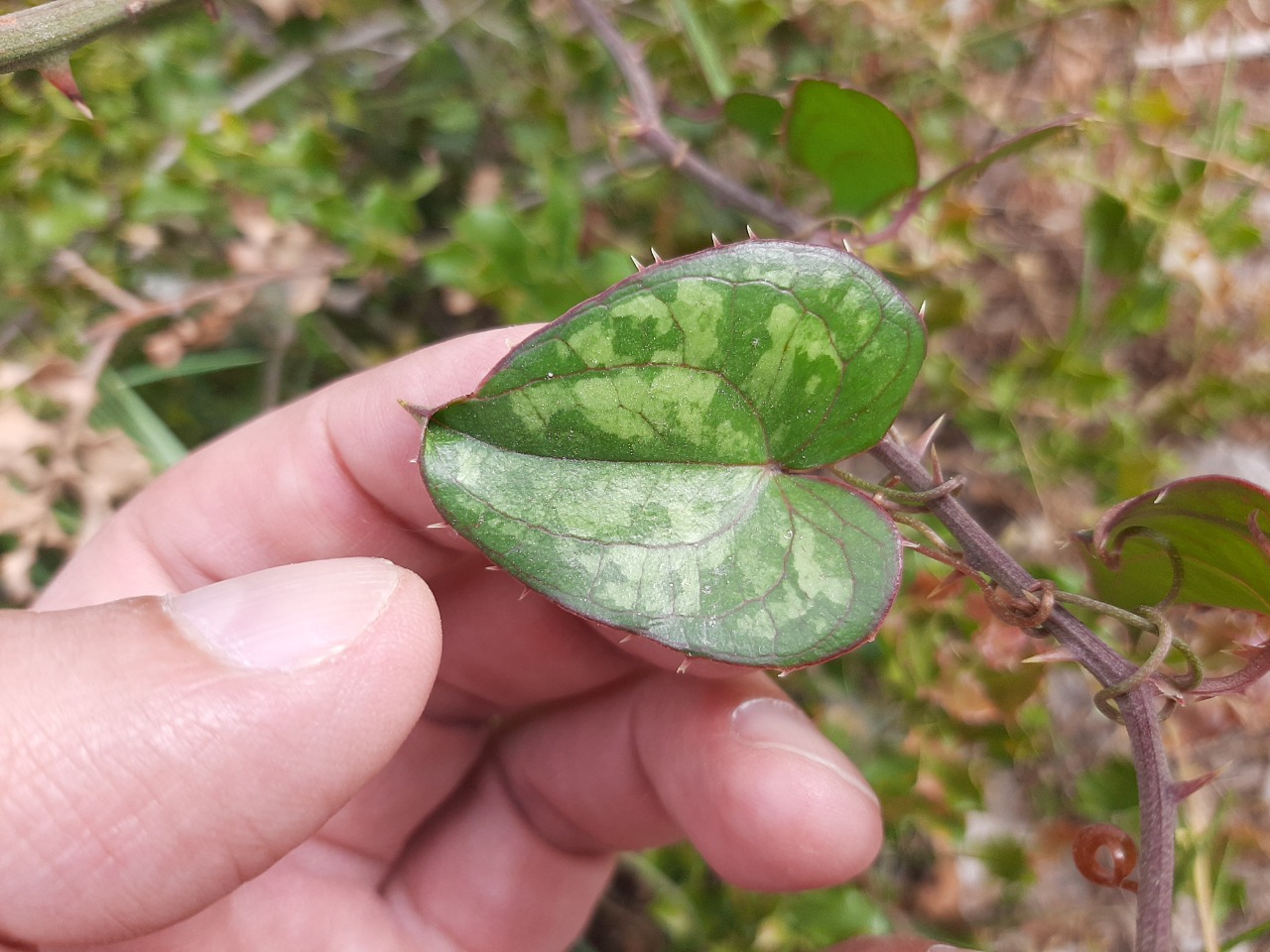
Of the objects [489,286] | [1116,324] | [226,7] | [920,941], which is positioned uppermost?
[226,7]

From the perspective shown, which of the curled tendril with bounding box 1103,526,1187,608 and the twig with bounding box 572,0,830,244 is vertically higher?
the twig with bounding box 572,0,830,244

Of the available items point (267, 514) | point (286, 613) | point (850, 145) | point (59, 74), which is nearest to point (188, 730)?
point (286, 613)

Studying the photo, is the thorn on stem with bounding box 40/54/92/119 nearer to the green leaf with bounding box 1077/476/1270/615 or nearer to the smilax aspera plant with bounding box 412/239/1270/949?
the smilax aspera plant with bounding box 412/239/1270/949

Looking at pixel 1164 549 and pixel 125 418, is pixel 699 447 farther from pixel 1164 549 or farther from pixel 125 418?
pixel 125 418

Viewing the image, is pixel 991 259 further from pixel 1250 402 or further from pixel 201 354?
pixel 201 354

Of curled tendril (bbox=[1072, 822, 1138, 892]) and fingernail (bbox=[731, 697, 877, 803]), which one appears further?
fingernail (bbox=[731, 697, 877, 803])

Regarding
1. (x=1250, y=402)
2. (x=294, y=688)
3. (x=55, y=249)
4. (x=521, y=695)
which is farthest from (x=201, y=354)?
(x=1250, y=402)

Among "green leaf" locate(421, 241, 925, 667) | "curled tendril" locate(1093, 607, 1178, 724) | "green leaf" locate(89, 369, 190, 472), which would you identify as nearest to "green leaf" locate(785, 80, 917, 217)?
"green leaf" locate(421, 241, 925, 667)

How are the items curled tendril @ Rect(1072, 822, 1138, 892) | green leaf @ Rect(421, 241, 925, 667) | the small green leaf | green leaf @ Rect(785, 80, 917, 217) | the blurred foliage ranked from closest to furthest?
green leaf @ Rect(421, 241, 925, 667) → curled tendril @ Rect(1072, 822, 1138, 892) → green leaf @ Rect(785, 80, 917, 217) → the small green leaf → the blurred foliage
